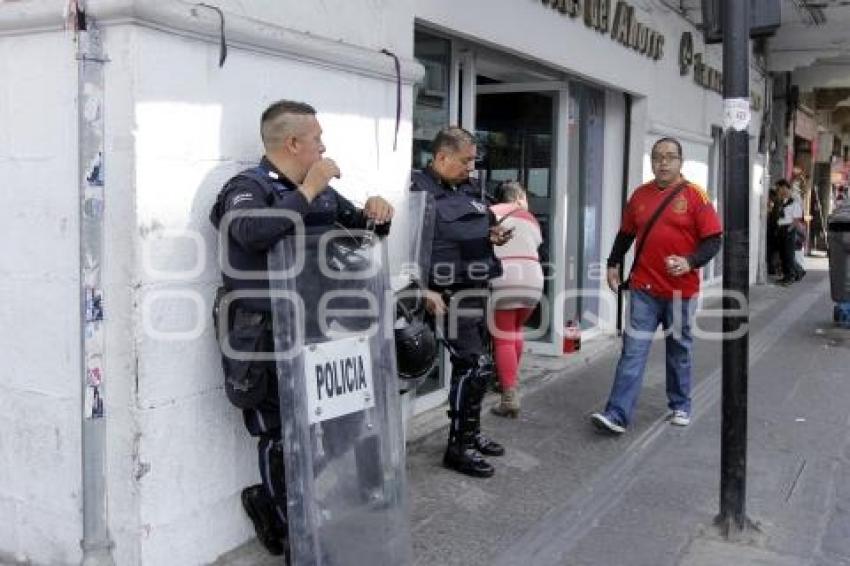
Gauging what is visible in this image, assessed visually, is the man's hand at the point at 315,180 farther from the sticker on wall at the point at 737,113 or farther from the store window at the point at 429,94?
the store window at the point at 429,94

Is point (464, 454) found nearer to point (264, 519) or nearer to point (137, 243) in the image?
point (264, 519)

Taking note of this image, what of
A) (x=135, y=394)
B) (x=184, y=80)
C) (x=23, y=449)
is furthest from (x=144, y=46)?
(x=23, y=449)

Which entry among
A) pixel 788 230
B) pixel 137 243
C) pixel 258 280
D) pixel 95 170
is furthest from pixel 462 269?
pixel 788 230

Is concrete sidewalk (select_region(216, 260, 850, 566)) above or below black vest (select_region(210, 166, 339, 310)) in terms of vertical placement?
below

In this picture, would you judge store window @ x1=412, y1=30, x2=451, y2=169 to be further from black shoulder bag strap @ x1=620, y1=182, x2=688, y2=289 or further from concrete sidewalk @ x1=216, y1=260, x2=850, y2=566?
concrete sidewalk @ x1=216, y1=260, x2=850, y2=566

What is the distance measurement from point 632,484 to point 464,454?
0.88 metres

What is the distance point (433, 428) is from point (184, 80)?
2928 millimetres

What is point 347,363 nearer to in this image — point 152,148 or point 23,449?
point 152,148

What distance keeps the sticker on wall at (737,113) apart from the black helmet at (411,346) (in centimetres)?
156

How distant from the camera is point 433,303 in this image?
4348mm

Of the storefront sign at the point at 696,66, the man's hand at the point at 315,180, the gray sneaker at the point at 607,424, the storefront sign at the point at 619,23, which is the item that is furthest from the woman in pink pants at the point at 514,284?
the storefront sign at the point at 696,66

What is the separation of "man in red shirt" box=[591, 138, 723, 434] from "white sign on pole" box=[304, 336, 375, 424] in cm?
250

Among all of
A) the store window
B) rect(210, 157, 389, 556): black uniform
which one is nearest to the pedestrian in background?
the store window

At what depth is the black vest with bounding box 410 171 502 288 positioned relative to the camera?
14.8 ft
